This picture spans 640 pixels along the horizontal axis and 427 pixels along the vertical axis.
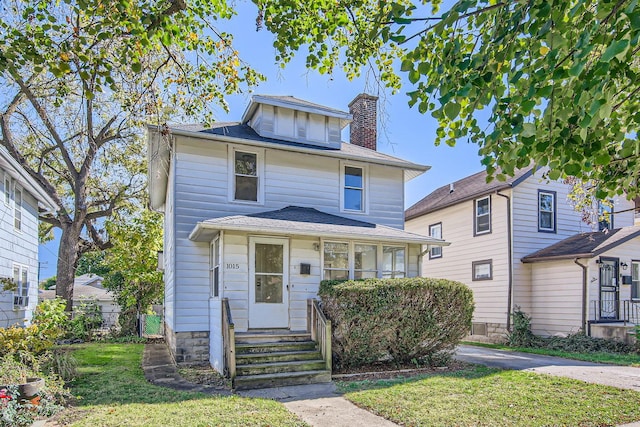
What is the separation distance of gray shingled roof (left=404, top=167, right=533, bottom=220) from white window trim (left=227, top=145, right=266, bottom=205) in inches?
289

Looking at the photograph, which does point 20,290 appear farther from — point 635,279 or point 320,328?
point 635,279

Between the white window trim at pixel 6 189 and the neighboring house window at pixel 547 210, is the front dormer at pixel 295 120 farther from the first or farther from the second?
the neighboring house window at pixel 547 210

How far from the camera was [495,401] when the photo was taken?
6.00 metres

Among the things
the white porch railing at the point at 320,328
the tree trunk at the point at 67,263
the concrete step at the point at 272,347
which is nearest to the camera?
the white porch railing at the point at 320,328

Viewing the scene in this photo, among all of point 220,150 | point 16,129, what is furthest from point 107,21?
point 16,129

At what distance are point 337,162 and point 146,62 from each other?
7187 millimetres

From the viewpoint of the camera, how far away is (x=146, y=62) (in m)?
4.91

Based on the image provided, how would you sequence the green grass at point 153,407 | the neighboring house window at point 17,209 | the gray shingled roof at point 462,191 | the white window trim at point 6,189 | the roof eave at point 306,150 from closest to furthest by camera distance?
1. the green grass at point 153,407
2. the roof eave at point 306,150
3. the white window trim at point 6,189
4. the neighboring house window at point 17,209
5. the gray shingled roof at point 462,191

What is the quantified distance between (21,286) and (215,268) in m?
7.09

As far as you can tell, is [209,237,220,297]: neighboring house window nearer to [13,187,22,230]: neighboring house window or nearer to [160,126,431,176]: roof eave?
[160,126,431,176]: roof eave

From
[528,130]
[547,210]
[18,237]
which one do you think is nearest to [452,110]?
[528,130]

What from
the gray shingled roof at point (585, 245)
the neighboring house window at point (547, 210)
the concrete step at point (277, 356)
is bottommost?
the concrete step at point (277, 356)

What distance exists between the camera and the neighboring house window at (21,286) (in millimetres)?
11805

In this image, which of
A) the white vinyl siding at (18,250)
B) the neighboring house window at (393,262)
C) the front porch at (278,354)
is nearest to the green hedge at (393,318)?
the front porch at (278,354)
